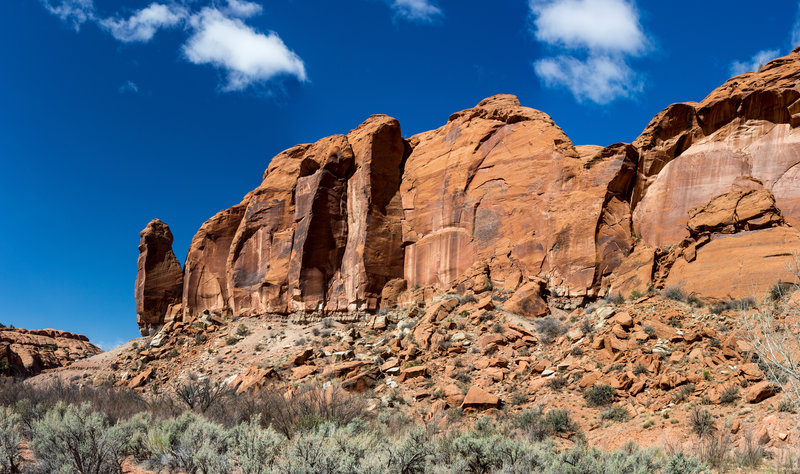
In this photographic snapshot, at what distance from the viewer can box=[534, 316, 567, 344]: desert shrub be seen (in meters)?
20.7

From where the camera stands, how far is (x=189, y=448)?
8.37 m

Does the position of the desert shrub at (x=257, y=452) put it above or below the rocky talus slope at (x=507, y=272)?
below

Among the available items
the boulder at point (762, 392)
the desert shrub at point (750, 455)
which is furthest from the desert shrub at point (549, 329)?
the desert shrub at point (750, 455)

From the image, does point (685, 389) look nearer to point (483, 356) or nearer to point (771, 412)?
point (771, 412)

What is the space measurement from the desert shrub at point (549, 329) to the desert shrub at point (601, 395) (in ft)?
16.4

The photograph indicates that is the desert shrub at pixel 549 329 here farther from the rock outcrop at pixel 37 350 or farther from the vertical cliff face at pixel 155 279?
the rock outcrop at pixel 37 350

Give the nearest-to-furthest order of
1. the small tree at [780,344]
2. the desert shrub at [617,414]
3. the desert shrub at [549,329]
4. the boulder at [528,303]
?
the small tree at [780,344], the desert shrub at [617,414], the desert shrub at [549,329], the boulder at [528,303]

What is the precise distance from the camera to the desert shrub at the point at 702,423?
11746mm

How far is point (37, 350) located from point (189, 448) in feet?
139

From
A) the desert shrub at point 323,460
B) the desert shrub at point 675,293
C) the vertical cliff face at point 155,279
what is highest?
the vertical cliff face at point 155,279

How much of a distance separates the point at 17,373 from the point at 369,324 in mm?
25758

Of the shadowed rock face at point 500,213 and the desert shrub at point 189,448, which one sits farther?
Result: the shadowed rock face at point 500,213

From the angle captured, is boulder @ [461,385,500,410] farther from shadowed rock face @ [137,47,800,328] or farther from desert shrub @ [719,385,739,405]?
shadowed rock face @ [137,47,800,328]

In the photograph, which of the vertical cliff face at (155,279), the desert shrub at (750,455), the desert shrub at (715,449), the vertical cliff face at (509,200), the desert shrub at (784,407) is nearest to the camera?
the desert shrub at (750,455)
